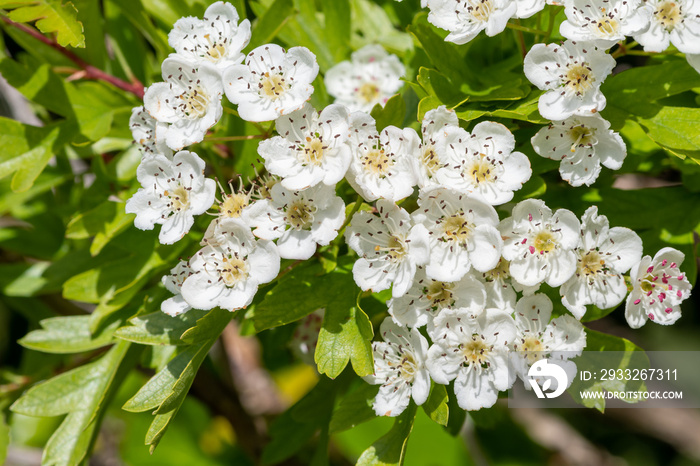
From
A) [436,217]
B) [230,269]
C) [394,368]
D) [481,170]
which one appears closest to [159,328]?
[230,269]

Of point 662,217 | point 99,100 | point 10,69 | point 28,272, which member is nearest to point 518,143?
point 662,217

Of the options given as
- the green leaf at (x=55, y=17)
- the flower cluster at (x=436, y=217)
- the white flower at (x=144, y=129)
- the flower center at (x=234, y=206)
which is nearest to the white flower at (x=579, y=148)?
the flower cluster at (x=436, y=217)

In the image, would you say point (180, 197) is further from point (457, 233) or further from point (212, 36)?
point (457, 233)

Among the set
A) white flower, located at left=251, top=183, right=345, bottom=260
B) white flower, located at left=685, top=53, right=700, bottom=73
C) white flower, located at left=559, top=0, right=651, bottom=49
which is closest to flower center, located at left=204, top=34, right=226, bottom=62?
white flower, located at left=251, top=183, right=345, bottom=260

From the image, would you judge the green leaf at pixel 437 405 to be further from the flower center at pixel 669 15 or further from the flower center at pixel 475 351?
the flower center at pixel 669 15

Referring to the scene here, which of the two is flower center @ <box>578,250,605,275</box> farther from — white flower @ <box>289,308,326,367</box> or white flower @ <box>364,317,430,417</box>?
white flower @ <box>289,308,326,367</box>

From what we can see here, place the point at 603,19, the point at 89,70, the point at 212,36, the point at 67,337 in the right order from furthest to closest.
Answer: the point at 89,70
the point at 67,337
the point at 212,36
the point at 603,19
